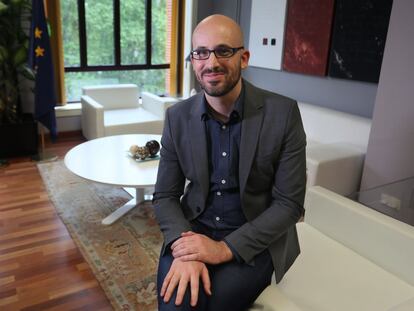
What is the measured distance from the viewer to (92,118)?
12.9 feet

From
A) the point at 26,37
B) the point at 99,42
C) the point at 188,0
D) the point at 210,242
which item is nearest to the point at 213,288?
the point at 210,242

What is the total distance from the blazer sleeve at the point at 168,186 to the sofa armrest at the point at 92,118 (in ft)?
8.51

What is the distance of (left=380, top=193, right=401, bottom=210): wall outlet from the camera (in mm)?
1967

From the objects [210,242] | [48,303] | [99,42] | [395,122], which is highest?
[99,42]

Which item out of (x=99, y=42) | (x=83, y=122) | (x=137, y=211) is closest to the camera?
(x=137, y=211)

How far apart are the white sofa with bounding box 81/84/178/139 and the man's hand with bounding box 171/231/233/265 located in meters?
2.86

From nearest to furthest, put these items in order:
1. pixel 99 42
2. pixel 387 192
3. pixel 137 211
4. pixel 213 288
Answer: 1. pixel 213 288
2. pixel 387 192
3. pixel 137 211
4. pixel 99 42

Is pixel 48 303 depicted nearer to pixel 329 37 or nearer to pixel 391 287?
pixel 391 287

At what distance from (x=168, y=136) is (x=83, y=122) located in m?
3.30

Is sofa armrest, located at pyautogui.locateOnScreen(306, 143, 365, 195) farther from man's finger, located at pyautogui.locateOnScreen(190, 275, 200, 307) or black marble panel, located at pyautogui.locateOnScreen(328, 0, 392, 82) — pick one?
man's finger, located at pyautogui.locateOnScreen(190, 275, 200, 307)

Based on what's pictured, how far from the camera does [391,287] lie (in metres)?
1.45

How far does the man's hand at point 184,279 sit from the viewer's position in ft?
3.62

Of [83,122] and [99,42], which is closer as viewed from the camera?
[83,122]

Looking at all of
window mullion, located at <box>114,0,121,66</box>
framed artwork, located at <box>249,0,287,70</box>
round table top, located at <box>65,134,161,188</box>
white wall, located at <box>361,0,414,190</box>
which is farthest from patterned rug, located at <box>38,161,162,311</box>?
framed artwork, located at <box>249,0,287,70</box>
